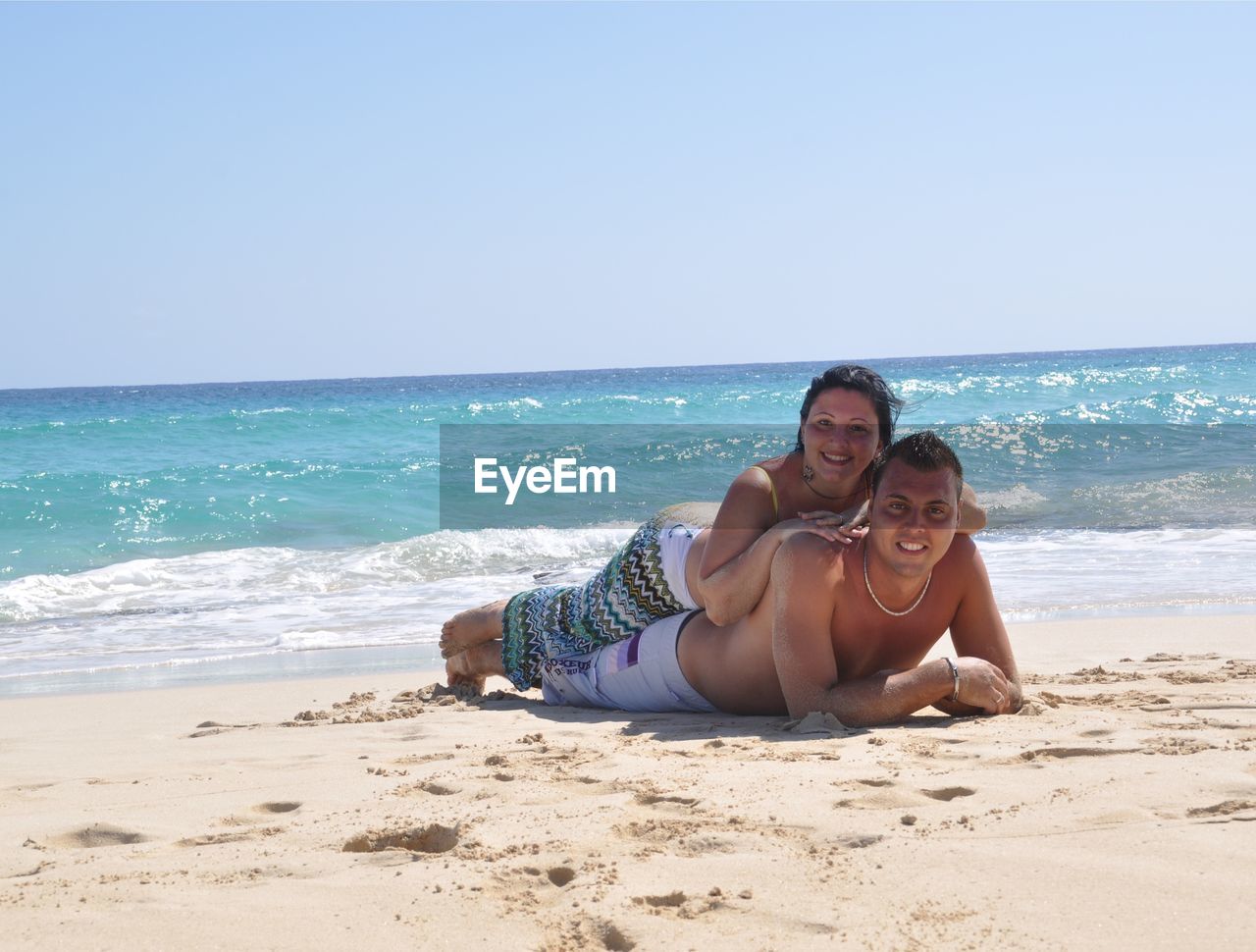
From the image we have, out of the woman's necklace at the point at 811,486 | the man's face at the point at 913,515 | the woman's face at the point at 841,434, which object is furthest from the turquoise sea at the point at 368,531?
the man's face at the point at 913,515

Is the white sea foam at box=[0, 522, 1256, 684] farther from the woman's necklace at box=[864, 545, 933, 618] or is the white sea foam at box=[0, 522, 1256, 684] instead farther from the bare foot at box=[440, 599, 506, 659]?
the woman's necklace at box=[864, 545, 933, 618]

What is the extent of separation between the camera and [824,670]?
372 cm

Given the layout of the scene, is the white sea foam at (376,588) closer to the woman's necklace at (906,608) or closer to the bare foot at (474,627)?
the bare foot at (474,627)

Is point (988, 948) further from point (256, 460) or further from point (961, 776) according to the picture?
point (256, 460)

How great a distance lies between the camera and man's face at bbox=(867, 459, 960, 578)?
3.48 metres

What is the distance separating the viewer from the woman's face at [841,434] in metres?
3.81

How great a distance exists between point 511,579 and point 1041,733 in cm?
655

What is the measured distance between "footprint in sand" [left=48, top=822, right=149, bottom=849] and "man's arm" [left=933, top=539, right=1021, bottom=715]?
230 cm

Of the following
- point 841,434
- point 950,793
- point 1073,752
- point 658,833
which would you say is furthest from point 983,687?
point 658,833

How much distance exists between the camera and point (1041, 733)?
338cm

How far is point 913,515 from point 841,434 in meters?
0.44

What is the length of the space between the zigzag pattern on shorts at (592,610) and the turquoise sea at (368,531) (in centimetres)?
165

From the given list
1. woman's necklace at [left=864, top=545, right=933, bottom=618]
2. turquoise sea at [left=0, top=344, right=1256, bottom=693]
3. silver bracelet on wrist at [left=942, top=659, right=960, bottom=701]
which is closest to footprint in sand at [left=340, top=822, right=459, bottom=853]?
woman's necklace at [left=864, top=545, right=933, bottom=618]

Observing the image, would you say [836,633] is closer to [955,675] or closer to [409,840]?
[955,675]
